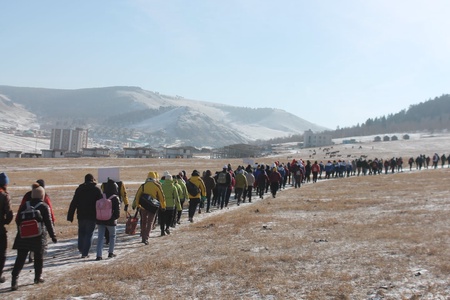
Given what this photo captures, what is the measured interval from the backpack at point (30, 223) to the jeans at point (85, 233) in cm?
269

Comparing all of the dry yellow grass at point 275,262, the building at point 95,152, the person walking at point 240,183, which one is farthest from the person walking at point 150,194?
the building at point 95,152

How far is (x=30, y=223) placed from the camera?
9.03 m

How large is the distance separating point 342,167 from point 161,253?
35.7 metres

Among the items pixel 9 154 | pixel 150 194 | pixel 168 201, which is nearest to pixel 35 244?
pixel 150 194

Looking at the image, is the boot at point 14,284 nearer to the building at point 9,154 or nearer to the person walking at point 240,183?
the person walking at point 240,183

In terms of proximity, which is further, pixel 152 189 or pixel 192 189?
pixel 192 189

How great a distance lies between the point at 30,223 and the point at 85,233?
2980mm

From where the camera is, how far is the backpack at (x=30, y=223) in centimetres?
900

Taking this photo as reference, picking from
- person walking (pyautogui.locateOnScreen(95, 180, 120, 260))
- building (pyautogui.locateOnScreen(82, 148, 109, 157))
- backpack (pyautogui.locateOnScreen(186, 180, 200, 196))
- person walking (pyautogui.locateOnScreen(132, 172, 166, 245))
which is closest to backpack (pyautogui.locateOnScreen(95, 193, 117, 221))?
person walking (pyautogui.locateOnScreen(95, 180, 120, 260))

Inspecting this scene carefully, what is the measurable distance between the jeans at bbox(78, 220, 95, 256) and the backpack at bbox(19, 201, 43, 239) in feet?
8.81

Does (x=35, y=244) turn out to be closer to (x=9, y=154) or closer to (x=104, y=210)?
(x=104, y=210)

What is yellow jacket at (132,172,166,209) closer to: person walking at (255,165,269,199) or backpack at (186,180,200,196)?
backpack at (186,180,200,196)

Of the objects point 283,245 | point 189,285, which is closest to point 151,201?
point 283,245

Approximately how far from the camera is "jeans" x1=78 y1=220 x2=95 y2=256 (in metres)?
11.8
